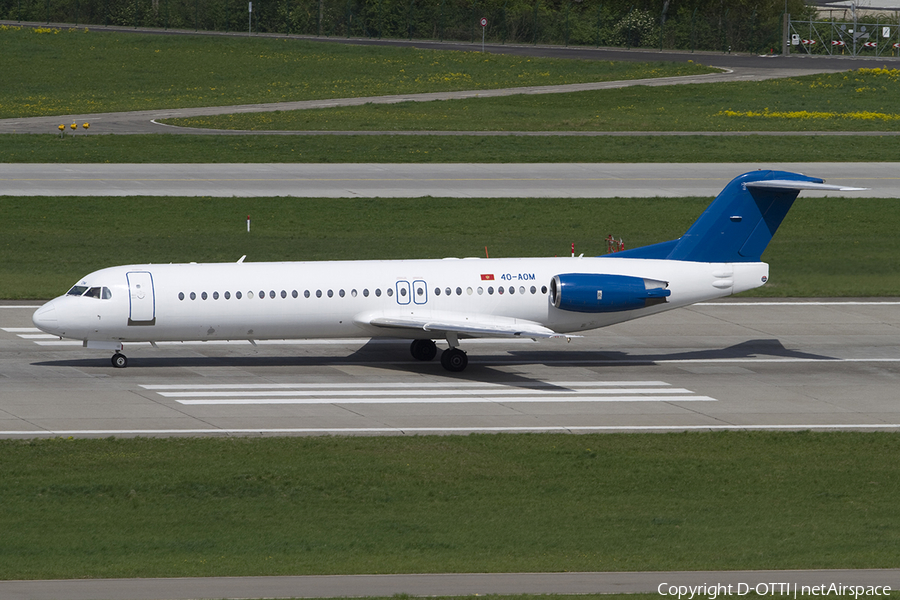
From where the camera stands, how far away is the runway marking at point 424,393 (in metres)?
31.1

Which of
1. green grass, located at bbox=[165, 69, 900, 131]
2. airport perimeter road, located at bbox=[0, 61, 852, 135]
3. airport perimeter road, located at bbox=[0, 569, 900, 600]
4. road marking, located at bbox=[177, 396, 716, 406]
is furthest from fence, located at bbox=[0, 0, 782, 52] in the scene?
airport perimeter road, located at bbox=[0, 569, 900, 600]

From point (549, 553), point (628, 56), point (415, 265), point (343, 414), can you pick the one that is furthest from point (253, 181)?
point (628, 56)

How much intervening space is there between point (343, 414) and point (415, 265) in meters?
6.90

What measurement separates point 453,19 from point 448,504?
347 feet

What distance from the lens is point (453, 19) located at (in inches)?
4845

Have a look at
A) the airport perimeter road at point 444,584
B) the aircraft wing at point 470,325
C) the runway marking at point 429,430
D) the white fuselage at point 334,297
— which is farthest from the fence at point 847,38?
the airport perimeter road at point 444,584

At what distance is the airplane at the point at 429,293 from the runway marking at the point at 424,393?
164cm

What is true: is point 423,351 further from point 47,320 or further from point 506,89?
point 506,89

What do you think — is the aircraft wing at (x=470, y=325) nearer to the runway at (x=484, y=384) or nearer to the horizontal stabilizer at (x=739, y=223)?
the runway at (x=484, y=384)

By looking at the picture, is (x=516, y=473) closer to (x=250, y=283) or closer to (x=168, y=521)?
(x=168, y=521)

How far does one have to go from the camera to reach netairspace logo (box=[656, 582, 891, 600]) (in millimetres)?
A: 16562

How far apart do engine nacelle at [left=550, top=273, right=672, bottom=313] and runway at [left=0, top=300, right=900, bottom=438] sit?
1.99 metres

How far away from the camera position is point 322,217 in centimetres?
5378

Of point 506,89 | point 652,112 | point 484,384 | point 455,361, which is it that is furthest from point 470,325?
point 506,89
